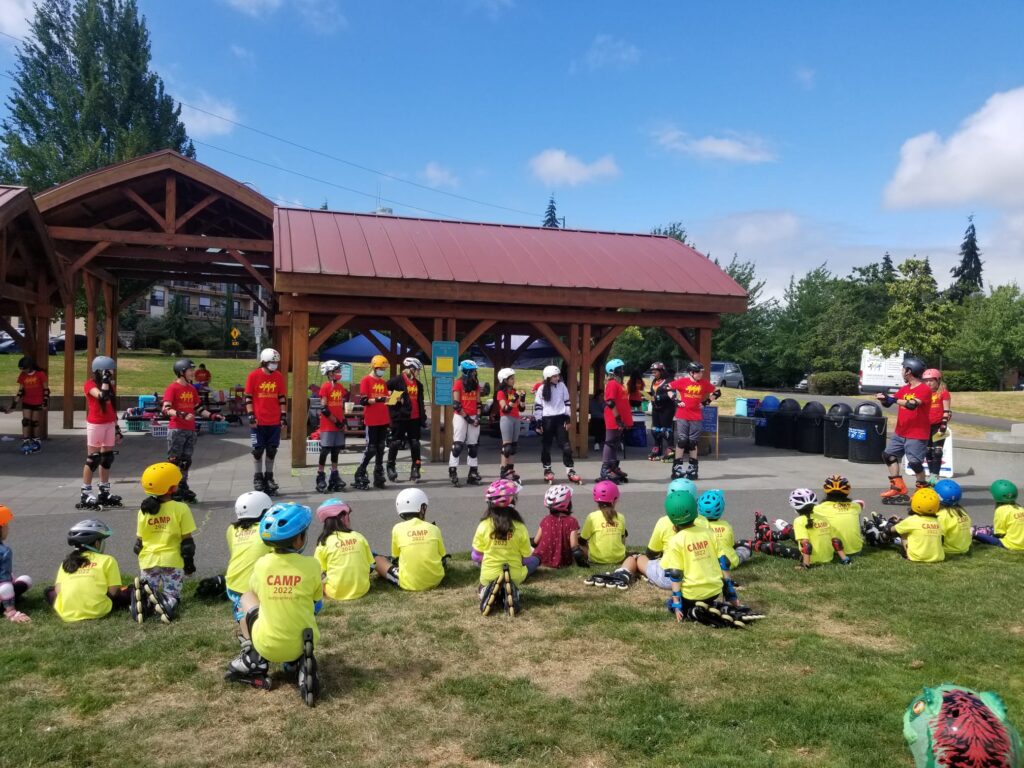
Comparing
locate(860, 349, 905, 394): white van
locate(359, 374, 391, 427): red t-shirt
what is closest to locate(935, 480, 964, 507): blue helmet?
locate(359, 374, 391, 427): red t-shirt

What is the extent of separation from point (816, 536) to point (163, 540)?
5.58 meters

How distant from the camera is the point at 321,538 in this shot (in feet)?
19.1

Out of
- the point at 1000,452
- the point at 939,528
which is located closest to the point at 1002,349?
the point at 1000,452

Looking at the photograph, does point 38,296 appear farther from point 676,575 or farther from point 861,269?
point 861,269

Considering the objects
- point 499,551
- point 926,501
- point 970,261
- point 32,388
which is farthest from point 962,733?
point 970,261

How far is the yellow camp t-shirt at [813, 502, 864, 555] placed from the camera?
23.1 ft

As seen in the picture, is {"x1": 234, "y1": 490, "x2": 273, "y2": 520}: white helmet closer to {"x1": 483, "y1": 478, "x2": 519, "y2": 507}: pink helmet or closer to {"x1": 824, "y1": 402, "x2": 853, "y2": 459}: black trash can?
{"x1": 483, "y1": 478, "x2": 519, "y2": 507}: pink helmet

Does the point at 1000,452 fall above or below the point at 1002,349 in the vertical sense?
below

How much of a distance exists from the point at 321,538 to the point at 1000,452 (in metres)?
12.1

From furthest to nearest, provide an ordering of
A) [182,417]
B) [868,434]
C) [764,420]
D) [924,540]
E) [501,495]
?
[764,420] < [868,434] < [182,417] < [924,540] < [501,495]

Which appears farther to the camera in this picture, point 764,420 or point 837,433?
point 764,420

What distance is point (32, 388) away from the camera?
14281mm

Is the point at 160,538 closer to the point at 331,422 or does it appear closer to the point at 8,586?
the point at 8,586

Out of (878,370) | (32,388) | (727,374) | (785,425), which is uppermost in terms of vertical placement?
(878,370)
